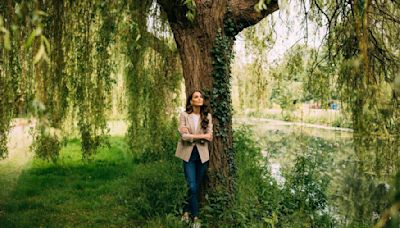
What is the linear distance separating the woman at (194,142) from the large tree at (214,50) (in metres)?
0.20

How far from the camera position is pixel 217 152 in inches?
193

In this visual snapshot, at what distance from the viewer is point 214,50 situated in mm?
4852

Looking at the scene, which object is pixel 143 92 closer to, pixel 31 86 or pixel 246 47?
pixel 246 47

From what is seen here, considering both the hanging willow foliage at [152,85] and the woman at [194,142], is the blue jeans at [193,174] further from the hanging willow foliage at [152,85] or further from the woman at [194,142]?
the hanging willow foliage at [152,85]

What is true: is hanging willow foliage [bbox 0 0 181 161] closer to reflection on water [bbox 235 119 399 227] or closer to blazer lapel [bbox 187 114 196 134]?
blazer lapel [bbox 187 114 196 134]

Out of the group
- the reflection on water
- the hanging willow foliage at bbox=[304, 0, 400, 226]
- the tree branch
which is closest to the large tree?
the tree branch

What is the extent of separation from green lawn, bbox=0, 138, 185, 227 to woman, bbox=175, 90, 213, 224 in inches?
11.0

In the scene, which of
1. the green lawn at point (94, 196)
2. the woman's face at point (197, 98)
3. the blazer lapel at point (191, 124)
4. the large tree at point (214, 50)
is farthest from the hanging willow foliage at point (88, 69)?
the blazer lapel at point (191, 124)

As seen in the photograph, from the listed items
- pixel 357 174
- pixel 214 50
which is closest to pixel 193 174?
pixel 214 50

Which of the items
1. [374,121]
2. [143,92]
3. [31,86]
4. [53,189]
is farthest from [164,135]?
[374,121]

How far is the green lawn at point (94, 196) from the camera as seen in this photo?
5.34m

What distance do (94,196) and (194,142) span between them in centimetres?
273

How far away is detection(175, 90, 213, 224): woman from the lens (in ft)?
15.1

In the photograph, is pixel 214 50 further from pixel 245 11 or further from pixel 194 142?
pixel 194 142
